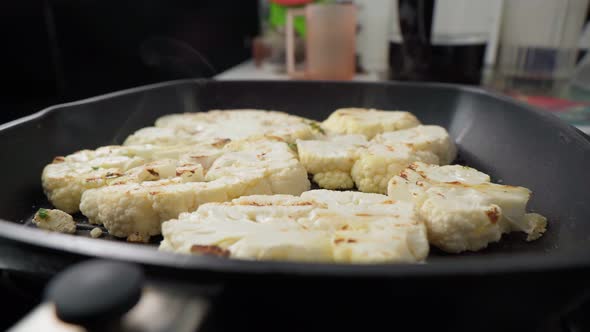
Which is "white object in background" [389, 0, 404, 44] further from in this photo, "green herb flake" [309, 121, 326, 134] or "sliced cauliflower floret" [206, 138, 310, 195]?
"sliced cauliflower floret" [206, 138, 310, 195]

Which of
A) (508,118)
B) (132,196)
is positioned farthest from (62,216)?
(508,118)

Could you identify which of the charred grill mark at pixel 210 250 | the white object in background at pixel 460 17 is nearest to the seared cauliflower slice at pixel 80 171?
the charred grill mark at pixel 210 250

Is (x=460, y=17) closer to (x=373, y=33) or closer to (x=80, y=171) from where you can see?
(x=373, y=33)

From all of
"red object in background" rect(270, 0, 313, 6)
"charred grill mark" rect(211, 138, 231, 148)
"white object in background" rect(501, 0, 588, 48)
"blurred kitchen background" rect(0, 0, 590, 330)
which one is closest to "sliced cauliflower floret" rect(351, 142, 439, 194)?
"charred grill mark" rect(211, 138, 231, 148)

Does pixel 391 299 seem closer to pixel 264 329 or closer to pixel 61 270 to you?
pixel 264 329

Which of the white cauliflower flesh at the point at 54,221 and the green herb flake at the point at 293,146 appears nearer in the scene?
the white cauliflower flesh at the point at 54,221

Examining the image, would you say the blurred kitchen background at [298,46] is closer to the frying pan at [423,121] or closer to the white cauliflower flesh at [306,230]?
the frying pan at [423,121]
